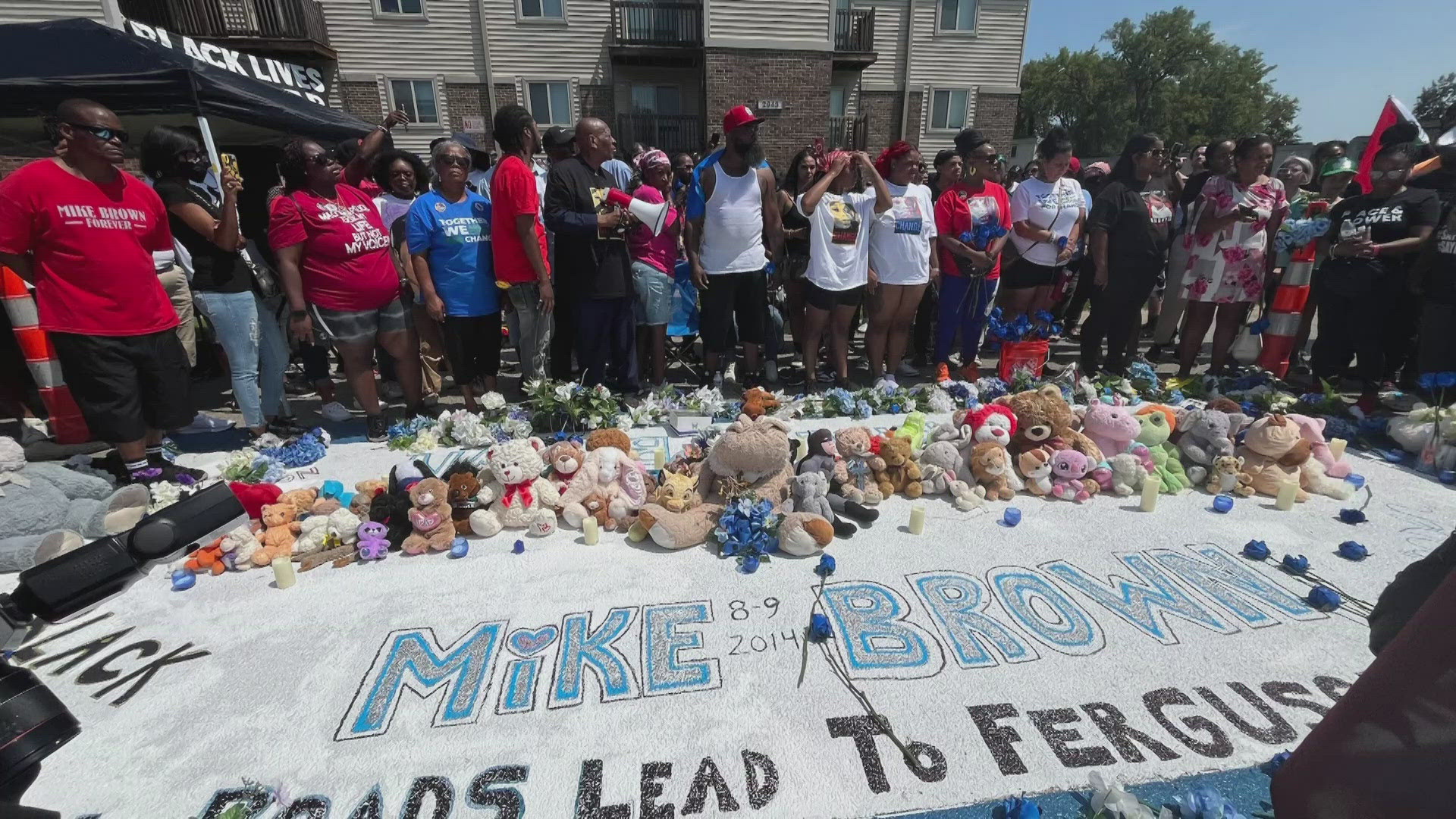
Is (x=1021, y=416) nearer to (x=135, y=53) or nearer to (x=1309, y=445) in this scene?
(x=1309, y=445)

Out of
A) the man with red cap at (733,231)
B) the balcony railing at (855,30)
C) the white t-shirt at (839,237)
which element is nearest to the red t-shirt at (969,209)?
the white t-shirt at (839,237)

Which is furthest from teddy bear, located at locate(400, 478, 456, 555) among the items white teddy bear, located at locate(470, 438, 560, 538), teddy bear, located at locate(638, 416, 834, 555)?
teddy bear, located at locate(638, 416, 834, 555)

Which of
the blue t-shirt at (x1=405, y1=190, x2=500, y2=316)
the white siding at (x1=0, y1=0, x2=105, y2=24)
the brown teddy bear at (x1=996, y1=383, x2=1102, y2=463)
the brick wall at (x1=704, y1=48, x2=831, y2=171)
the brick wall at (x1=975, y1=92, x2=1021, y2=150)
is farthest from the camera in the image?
the brick wall at (x1=975, y1=92, x2=1021, y2=150)

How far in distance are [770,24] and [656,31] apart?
3.06 meters

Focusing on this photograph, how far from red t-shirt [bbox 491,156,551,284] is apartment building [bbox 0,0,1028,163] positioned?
12.7m

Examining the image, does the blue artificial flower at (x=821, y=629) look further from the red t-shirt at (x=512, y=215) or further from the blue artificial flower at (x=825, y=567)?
the red t-shirt at (x=512, y=215)

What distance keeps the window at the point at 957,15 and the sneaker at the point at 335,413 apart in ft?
61.3

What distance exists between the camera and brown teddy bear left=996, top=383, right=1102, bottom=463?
334cm

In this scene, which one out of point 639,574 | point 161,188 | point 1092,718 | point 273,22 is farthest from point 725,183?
point 273,22

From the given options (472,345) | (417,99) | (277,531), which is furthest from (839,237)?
(417,99)

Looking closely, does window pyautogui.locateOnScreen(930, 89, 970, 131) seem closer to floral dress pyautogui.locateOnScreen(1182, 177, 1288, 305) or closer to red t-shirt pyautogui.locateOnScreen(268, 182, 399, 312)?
floral dress pyautogui.locateOnScreen(1182, 177, 1288, 305)

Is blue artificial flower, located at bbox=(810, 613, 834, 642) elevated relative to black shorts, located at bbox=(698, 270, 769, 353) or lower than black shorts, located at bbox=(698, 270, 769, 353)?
lower

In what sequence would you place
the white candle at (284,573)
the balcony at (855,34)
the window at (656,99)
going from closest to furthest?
the white candle at (284,573)
the window at (656,99)
the balcony at (855,34)

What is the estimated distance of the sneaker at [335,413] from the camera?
181 inches
